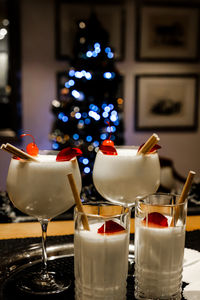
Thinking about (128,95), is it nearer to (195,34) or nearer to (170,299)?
(195,34)

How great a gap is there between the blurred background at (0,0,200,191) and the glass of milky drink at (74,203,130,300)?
10.5 ft

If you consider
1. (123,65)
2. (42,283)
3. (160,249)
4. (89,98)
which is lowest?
(42,283)

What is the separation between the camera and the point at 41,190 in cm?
76

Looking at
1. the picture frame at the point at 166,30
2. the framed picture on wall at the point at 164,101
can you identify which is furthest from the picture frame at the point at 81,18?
the framed picture on wall at the point at 164,101

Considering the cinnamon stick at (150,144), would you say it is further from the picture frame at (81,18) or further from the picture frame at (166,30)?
the picture frame at (166,30)

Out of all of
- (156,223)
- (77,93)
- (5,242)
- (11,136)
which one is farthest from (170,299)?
(11,136)

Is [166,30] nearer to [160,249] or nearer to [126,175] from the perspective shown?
[126,175]

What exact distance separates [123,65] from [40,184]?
147 inches

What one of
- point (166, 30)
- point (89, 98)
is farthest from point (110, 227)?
point (166, 30)

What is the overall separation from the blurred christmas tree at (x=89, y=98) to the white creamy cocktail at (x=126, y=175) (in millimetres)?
2438

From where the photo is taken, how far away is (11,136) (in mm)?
4160

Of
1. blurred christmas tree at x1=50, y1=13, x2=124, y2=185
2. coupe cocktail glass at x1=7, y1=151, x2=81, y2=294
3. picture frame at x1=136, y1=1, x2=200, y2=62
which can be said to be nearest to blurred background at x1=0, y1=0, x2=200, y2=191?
picture frame at x1=136, y1=1, x2=200, y2=62

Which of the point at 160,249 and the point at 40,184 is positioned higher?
the point at 40,184

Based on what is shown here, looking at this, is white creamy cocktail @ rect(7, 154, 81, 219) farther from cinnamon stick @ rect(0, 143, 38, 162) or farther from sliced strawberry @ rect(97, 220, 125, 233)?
sliced strawberry @ rect(97, 220, 125, 233)
